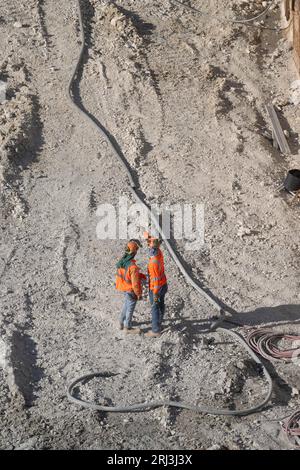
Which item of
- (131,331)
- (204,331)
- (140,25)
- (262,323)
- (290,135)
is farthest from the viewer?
(140,25)

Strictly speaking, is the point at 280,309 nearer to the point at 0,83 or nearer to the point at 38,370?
the point at 38,370

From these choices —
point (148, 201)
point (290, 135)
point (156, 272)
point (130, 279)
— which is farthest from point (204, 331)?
point (290, 135)

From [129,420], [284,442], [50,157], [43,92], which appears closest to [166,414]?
[129,420]

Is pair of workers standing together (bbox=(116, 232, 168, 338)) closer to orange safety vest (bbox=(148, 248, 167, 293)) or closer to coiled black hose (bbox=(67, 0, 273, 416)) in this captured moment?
orange safety vest (bbox=(148, 248, 167, 293))

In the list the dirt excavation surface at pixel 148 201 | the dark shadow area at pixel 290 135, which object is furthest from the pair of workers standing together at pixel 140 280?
the dark shadow area at pixel 290 135

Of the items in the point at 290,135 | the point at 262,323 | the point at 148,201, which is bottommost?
the point at 262,323

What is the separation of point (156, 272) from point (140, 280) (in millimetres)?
267

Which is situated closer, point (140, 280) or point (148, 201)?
point (140, 280)

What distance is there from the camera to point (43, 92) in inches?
675

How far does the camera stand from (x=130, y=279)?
1212 centimetres

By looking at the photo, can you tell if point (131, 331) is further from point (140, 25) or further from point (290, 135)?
point (140, 25)

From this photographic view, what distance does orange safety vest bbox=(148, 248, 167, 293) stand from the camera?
477 inches

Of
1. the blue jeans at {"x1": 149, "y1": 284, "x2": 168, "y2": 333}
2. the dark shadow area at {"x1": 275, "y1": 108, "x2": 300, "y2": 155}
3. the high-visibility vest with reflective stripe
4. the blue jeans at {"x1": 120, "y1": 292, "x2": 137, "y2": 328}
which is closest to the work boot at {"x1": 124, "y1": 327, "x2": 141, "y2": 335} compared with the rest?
the blue jeans at {"x1": 120, "y1": 292, "x2": 137, "y2": 328}

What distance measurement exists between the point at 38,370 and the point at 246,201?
5.71 m
